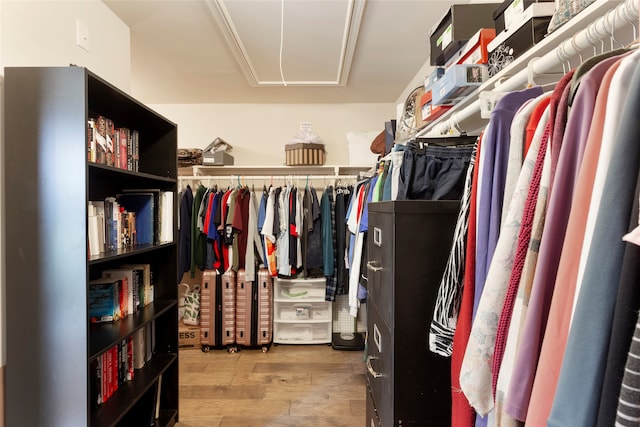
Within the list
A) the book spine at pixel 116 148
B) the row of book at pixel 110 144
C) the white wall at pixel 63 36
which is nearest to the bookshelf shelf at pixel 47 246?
the row of book at pixel 110 144

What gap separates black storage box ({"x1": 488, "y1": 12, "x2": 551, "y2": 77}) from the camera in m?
0.91

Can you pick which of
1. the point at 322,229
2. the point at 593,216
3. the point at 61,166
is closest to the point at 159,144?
the point at 61,166

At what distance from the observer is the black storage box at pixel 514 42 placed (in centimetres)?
91

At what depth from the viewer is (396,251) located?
2.92ft

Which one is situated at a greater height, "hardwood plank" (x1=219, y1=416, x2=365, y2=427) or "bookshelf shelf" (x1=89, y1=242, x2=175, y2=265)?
"bookshelf shelf" (x1=89, y1=242, x2=175, y2=265)

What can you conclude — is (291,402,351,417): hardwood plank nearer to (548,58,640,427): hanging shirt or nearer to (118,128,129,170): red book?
(118,128,129,170): red book

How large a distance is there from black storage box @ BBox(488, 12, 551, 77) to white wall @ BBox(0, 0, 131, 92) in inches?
70.7

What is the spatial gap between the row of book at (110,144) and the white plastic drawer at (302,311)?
191 cm

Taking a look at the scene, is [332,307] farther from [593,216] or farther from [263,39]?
[593,216]

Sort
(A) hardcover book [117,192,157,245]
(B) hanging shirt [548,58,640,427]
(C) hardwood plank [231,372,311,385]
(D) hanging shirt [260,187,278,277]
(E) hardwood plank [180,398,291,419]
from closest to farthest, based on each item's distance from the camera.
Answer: (B) hanging shirt [548,58,640,427], (A) hardcover book [117,192,157,245], (E) hardwood plank [180,398,291,419], (C) hardwood plank [231,372,311,385], (D) hanging shirt [260,187,278,277]

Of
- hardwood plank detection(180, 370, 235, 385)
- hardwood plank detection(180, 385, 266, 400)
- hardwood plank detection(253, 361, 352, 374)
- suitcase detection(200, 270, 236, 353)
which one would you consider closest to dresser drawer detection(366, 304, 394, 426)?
hardwood plank detection(180, 385, 266, 400)

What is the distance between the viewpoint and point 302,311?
2.97 metres

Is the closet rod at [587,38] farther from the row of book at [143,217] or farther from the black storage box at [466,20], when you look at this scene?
the row of book at [143,217]

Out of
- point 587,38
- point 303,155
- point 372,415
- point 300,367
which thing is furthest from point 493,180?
point 303,155
